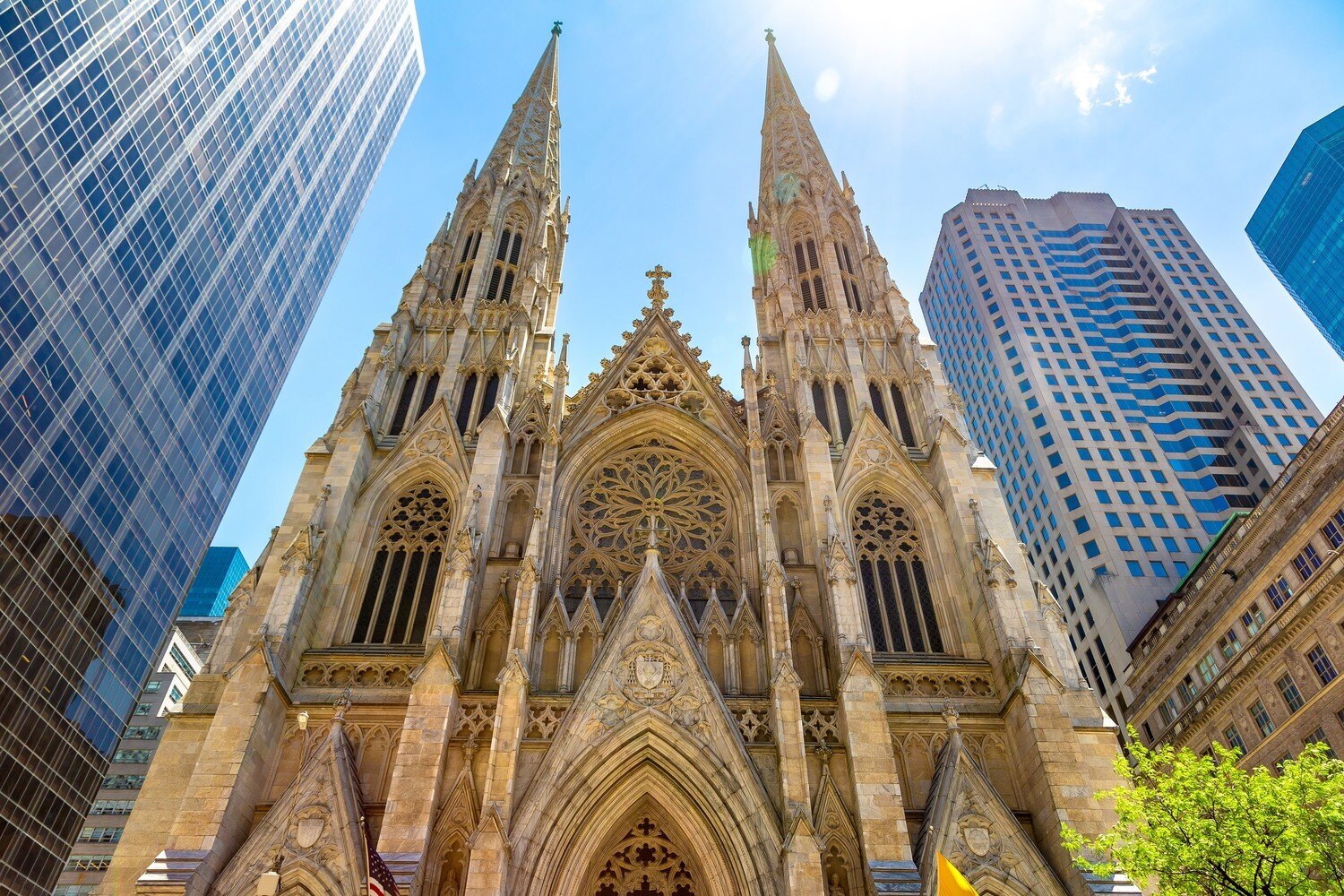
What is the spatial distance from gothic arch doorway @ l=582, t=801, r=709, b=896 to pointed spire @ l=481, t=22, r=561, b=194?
89.8 ft

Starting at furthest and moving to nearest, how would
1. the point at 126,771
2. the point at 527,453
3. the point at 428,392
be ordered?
the point at 126,771
the point at 428,392
the point at 527,453

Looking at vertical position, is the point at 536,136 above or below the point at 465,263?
above

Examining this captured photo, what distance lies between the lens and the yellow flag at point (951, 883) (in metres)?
13.2

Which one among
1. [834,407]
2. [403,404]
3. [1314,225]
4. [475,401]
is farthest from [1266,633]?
[1314,225]

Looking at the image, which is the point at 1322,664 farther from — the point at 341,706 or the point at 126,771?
the point at 126,771

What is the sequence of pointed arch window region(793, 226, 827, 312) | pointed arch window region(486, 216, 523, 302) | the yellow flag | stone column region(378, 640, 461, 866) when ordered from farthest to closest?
pointed arch window region(793, 226, 827, 312), pointed arch window region(486, 216, 523, 302), stone column region(378, 640, 461, 866), the yellow flag

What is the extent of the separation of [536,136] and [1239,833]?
125 ft

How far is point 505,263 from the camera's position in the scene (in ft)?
111

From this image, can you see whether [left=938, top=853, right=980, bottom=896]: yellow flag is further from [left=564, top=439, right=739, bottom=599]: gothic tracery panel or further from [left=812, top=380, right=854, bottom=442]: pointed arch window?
[left=812, top=380, right=854, bottom=442]: pointed arch window

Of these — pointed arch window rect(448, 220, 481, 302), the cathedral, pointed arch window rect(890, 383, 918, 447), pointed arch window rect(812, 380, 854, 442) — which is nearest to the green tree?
the cathedral

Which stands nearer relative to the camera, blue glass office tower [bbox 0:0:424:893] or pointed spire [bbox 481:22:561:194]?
blue glass office tower [bbox 0:0:424:893]

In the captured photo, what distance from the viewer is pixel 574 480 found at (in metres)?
25.7

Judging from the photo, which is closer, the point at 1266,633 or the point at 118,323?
the point at 1266,633

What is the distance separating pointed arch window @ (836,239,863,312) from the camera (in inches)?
1297
